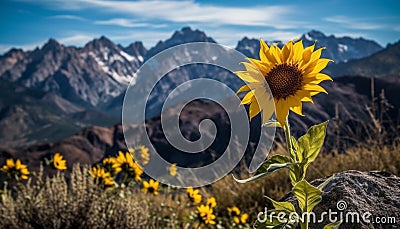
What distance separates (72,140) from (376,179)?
81665 millimetres

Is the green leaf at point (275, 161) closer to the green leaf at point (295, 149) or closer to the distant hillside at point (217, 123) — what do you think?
the green leaf at point (295, 149)

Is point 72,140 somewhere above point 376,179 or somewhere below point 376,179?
below

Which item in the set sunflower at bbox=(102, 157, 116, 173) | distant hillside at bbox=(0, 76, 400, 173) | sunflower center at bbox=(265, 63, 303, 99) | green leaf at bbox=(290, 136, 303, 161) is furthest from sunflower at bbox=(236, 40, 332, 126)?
distant hillside at bbox=(0, 76, 400, 173)

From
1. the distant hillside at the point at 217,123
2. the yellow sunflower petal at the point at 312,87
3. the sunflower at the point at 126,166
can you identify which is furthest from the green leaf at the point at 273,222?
the distant hillside at the point at 217,123

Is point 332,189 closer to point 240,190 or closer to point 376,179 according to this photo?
point 376,179

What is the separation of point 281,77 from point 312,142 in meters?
0.25

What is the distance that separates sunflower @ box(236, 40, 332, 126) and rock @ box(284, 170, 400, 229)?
1.98ft

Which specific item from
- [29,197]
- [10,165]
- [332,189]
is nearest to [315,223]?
[332,189]

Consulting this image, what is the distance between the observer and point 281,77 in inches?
57.9

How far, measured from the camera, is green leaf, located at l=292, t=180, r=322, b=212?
1.32 meters

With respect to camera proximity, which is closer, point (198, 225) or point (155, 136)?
point (198, 225)

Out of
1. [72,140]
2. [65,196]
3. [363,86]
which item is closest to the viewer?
[65,196]

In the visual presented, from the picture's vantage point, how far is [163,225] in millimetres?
4457

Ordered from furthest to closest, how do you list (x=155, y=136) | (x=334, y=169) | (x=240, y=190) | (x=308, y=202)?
(x=155, y=136), (x=240, y=190), (x=334, y=169), (x=308, y=202)
